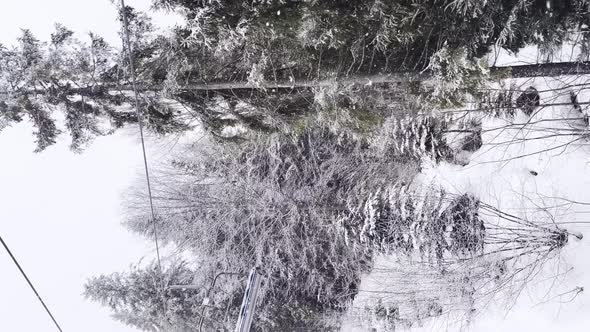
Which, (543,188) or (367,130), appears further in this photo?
(367,130)

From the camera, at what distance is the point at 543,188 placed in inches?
406

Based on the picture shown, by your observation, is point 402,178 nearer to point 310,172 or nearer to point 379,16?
point 310,172

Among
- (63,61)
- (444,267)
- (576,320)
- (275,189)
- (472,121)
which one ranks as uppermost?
(63,61)

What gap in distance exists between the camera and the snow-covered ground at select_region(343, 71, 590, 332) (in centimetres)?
940

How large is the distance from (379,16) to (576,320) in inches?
262

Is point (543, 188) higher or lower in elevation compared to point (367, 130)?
lower

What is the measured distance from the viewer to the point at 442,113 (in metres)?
9.81

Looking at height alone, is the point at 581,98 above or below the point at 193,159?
above

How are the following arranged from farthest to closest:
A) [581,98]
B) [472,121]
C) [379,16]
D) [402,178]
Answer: [402,178] → [472,121] → [581,98] → [379,16]

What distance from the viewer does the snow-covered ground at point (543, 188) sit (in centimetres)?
940

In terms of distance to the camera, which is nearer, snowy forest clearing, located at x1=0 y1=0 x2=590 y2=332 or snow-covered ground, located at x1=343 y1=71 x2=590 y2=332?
snowy forest clearing, located at x1=0 y1=0 x2=590 y2=332

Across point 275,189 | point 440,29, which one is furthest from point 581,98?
point 275,189

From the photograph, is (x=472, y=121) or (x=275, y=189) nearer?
(x=472, y=121)

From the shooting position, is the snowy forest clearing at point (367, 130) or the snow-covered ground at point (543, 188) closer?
the snowy forest clearing at point (367, 130)
